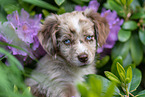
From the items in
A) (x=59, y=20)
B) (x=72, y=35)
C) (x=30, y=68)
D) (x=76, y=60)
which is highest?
(x=59, y=20)

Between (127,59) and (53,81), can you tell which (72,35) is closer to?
(53,81)

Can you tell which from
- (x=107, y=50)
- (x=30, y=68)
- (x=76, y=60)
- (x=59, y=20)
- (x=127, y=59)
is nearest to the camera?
(x=76, y=60)

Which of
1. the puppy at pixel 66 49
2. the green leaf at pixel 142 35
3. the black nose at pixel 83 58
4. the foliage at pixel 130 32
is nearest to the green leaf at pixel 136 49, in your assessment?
the foliage at pixel 130 32

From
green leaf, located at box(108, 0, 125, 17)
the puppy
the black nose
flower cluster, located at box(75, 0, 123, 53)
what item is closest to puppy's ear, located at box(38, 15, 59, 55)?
the puppy

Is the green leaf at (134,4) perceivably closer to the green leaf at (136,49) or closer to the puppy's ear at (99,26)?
the green leaf at (136,49)

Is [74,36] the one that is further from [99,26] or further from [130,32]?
[130,32]

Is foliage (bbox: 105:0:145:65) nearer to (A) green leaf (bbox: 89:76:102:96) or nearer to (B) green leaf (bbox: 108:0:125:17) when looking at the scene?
(B) green leaf (bbox: 108:0:125:17)

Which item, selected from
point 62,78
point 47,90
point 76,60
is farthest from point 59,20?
point 47,90
